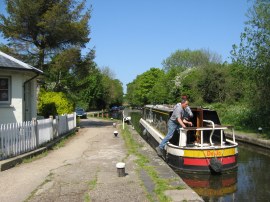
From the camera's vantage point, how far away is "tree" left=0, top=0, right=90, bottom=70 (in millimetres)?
22234

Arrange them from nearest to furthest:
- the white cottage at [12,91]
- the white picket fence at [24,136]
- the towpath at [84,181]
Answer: the towpath at [84,181] < the white picket fence at [24,136] < the white cottage at [12,91]

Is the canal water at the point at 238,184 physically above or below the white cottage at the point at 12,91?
below

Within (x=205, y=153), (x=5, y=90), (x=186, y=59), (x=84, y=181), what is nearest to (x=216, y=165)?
(x=205, y=153)

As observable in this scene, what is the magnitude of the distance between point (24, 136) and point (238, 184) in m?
6.94

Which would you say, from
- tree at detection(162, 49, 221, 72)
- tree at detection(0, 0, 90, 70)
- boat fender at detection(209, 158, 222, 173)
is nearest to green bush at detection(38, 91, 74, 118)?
tree at detection(0, 0, 90, 70)

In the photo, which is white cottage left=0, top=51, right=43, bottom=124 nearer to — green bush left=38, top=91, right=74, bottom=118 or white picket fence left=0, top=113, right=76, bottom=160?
white picket fence left=0, top=113, right=76, bottom=160

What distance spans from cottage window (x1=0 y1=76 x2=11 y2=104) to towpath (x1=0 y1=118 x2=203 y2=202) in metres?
3.81

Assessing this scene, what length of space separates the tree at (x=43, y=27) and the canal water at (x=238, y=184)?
14.2 m

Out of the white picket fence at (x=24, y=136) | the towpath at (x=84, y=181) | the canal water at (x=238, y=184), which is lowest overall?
the canal water at (x=238, y=184)

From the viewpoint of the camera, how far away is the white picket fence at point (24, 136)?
33.4 feet

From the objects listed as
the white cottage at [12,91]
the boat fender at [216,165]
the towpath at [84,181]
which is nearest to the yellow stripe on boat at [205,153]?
the boat fender at [216,165]

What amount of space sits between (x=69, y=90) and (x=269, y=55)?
47.3 ft

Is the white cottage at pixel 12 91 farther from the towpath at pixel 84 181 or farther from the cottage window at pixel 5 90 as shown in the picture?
the towpath at pixel 84 181

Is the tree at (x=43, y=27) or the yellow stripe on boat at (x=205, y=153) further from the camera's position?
the tree at (x=43, y=27)
